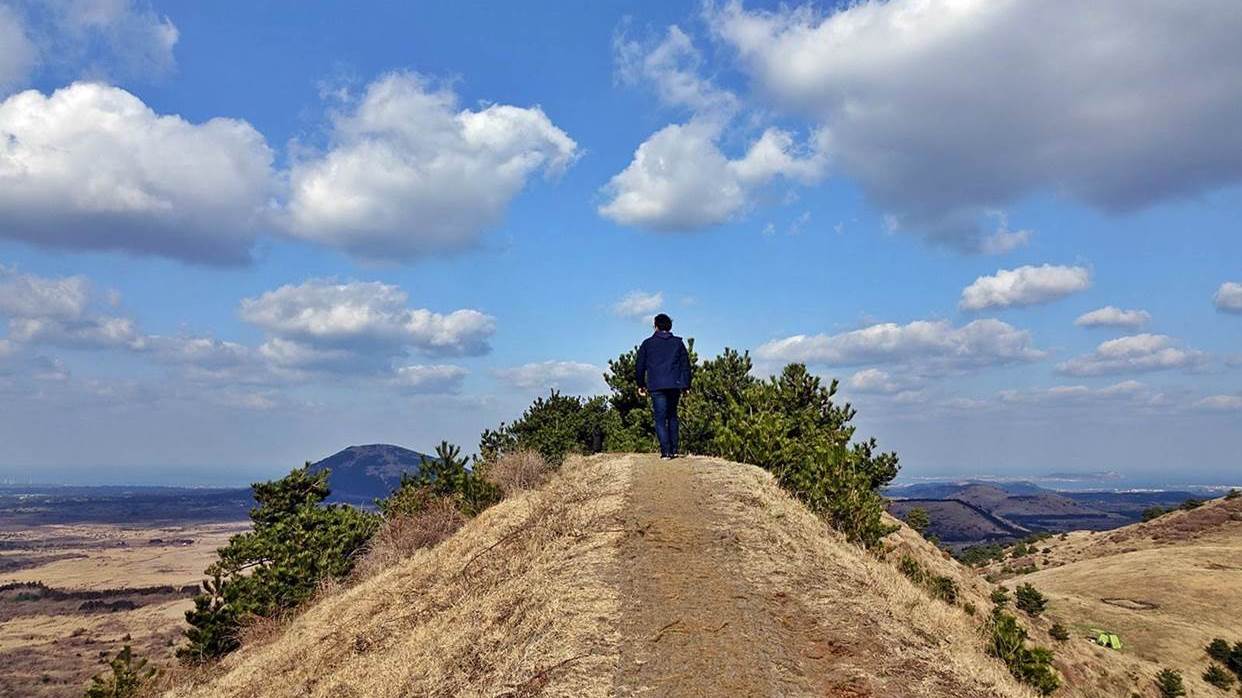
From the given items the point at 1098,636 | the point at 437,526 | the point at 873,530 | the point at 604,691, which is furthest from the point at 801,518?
the point at 1098,636

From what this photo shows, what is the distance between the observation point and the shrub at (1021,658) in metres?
13.9

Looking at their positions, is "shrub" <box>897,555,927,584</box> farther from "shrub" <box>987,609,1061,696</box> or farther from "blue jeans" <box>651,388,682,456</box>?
"blue jeans" <box>651,388,682,456</box>

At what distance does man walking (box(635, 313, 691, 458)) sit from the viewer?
16625 millimetres

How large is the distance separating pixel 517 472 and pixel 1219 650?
171ft

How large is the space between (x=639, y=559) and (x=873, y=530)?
11.1 m

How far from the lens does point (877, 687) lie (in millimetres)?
7707

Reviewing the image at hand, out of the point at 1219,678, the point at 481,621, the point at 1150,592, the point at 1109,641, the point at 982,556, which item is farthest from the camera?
the point at 982,556

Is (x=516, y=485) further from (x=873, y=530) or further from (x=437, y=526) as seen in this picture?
(x=873, y=530)

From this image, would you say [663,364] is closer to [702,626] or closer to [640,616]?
[640,616]

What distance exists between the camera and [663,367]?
16672 mm

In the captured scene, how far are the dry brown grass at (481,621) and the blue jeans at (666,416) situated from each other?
163cm

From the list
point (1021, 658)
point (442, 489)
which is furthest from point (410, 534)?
point (1021, 658)

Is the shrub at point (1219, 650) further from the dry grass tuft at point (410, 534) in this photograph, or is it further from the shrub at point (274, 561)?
the shrub at point (274, 561)

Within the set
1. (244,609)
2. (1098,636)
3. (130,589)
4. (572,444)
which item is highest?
(572,444)
